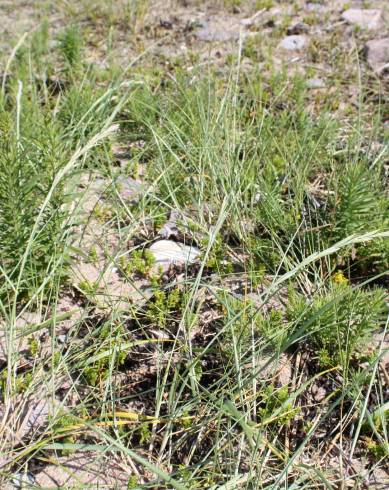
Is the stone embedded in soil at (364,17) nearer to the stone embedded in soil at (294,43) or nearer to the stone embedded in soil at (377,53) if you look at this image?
the stone embedded in soil at (377,53)

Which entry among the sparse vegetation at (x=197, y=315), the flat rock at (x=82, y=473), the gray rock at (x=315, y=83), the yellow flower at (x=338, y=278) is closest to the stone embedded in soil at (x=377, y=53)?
the gray rock at (x=315, y=83)

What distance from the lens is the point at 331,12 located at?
5.30 meters

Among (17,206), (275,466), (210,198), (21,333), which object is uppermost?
(17,206)

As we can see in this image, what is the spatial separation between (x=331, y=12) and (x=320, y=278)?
11.4 feet

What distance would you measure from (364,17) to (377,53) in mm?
655

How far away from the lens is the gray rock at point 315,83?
14.3 ft

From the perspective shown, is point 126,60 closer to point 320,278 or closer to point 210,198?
point 210,198

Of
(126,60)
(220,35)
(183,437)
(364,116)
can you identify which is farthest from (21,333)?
(220,35)

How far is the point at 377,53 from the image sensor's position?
15.2ft

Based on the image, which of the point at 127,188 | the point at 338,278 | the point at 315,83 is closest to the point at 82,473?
the point at 338,278

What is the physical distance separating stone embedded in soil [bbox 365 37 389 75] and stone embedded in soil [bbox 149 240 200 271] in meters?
2.32

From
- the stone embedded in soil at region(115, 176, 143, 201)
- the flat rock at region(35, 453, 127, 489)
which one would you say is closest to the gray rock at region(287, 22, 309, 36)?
the stone embedded in soil at region(115, 176, 143, 201)

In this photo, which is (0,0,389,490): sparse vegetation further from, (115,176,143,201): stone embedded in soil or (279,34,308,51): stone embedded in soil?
(279,34,308,51): stone embedded in soil

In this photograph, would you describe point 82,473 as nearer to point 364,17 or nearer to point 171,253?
point 171,253
